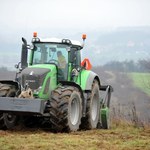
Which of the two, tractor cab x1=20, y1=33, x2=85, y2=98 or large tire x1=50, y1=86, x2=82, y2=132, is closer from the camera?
large tire x1=50, y1=86, x2=82, y2=132

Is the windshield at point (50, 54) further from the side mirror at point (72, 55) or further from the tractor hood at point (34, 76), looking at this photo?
the tractor hood at point (34, 76)

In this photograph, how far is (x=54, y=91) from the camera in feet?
38.7

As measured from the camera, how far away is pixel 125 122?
1602 cm

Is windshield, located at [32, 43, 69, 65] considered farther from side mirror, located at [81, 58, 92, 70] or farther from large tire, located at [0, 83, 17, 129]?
Answer: large tire, located at [0, 83, 17, 129]

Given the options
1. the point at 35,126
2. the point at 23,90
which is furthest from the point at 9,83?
the point at 35,126

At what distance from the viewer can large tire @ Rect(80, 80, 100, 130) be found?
13617 mm

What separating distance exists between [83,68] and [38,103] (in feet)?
10.4

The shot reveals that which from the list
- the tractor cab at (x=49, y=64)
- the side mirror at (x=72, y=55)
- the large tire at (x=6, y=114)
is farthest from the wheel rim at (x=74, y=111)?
the large tire at (x=6, y=114)

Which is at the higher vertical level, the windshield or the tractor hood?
the windshield

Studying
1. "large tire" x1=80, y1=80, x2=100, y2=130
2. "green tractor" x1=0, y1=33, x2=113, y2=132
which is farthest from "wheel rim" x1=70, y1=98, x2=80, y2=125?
"large tire" x1=80, y1=80, x2=100, y2=130

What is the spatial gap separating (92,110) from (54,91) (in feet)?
9.19

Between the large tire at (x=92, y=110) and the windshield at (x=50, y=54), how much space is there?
56.4 inches

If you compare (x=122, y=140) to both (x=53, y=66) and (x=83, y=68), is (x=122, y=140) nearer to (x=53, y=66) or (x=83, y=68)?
(x=53, y=66)

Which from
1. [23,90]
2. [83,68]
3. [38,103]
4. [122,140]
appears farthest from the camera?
[83,68]
